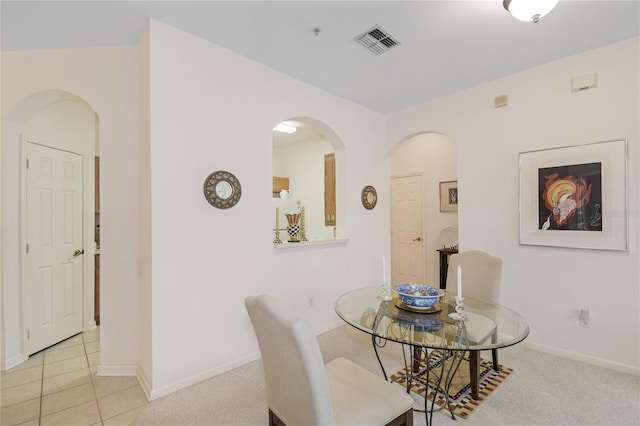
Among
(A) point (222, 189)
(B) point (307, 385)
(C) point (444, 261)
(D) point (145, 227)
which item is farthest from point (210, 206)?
(C) point (444, 261)

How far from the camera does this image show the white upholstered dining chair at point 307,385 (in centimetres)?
114

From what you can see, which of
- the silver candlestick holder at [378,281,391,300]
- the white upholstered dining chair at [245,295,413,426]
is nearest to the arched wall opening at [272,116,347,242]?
the silver candlestick holder at [378,281,391,300]

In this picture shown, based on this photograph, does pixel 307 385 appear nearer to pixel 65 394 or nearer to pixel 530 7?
pixel 65 394

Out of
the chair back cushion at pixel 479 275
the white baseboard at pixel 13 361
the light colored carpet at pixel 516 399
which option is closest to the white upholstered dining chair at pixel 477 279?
the chair back cushion at pixel 479 275

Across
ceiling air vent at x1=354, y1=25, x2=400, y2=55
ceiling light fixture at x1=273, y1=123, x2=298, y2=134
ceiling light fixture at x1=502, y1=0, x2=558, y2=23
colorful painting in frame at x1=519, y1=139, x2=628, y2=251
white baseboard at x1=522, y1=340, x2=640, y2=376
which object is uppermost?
ceiling air vent at x1=354, y1=25, x2=400, y2=55

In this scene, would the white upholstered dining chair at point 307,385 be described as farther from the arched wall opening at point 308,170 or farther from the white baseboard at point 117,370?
the arched wall opening at point 308,170

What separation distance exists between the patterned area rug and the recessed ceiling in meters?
2.58

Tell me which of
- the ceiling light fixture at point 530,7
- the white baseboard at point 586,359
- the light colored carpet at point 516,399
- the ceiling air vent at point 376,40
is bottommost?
the light colored carpet at point 516,399

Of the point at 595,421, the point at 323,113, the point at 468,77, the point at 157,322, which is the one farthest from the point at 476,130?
the point at 157,322

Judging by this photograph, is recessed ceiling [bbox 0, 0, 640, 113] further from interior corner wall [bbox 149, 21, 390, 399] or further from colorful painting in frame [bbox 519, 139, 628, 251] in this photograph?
colorful painting in frame [bbox 519, 139, 628, 251]

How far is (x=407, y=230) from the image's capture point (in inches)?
209

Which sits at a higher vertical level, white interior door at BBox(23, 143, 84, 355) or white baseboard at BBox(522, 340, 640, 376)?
white interior door at BBox(23, 143, 84, 355)

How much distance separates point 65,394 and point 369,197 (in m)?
3.47

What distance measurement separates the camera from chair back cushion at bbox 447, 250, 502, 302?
2.38 meters
